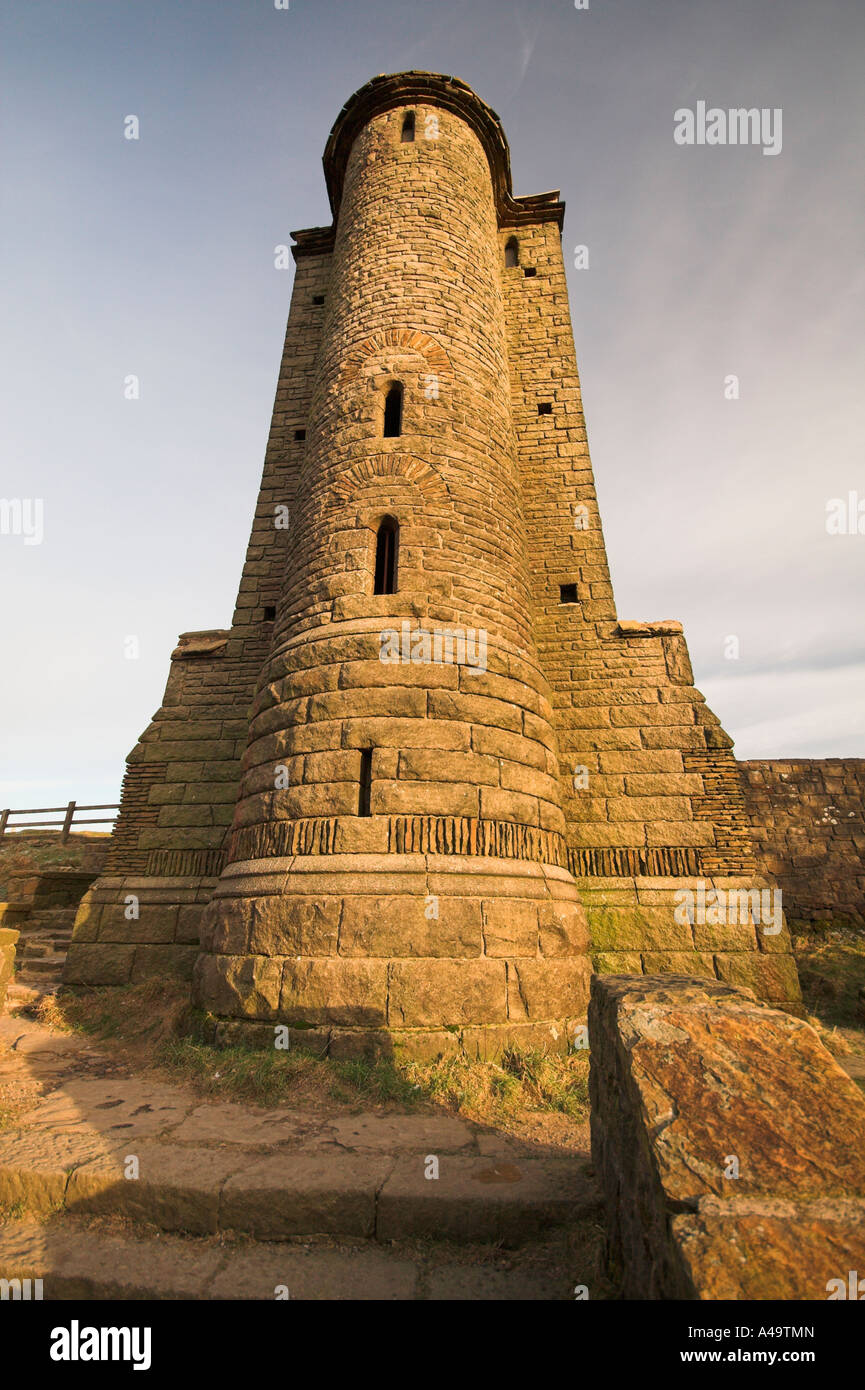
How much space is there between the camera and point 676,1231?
1.58 meters

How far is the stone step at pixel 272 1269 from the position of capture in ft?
8.26

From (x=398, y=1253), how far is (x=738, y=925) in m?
5.41

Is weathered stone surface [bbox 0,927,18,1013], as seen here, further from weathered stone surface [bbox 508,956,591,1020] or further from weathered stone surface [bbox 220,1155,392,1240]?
weathered stone surface [bbox 508,956,591,1020]

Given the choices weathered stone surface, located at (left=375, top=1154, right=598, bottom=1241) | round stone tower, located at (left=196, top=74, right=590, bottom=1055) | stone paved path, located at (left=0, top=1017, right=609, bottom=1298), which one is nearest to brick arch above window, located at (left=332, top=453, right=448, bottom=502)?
round stone tower, located at (left=196, top=74, right=590, bottom=1055)

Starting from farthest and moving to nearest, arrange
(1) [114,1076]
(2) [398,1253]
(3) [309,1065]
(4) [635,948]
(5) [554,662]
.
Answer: (5) [554,662]
(4) [635,948]
(1) [114,1076]
(3) [309,1065]
(2) [398,1253]

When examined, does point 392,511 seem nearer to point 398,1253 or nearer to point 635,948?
point 635,948

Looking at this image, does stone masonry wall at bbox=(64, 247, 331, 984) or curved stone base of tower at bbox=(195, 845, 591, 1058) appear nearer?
curved stone base of tower at bbox=(195, 845, 591, 1058)

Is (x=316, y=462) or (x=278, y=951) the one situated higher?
(x=316, y=462)

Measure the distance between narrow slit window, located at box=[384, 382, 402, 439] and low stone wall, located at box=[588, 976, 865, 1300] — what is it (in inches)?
275

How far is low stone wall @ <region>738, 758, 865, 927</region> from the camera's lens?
12367 millimetres

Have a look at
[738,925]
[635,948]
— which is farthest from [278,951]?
[738,925]

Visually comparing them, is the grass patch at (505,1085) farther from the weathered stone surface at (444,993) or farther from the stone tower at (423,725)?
the weathered stone surface at (444,993)

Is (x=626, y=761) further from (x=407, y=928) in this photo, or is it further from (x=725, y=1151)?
(x=725, y=1151)

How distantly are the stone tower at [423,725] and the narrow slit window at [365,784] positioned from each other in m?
0.04
